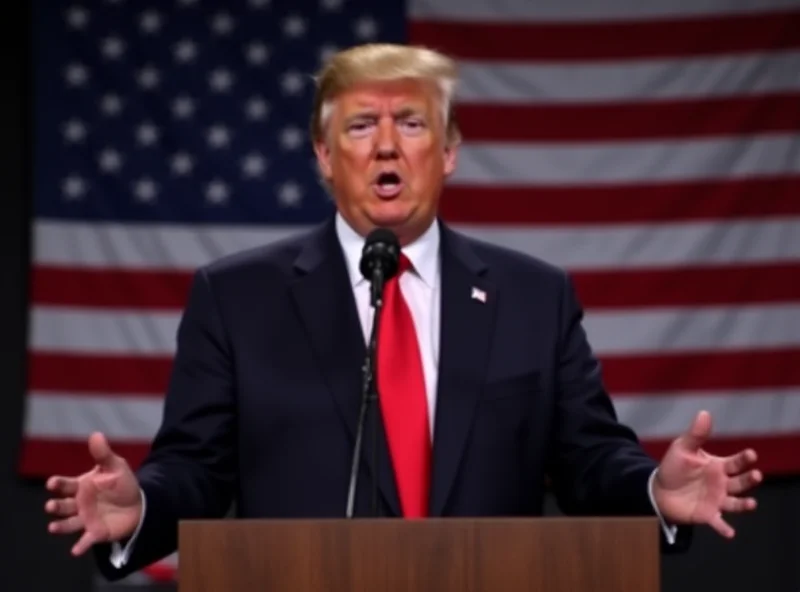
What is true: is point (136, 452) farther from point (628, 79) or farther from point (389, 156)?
point (389, 156)

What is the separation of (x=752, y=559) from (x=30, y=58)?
9.36ft

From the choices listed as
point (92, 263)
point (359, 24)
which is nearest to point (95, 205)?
point (92, 263)

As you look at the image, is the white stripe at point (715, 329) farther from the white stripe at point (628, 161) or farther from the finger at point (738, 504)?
the finger at point (738, 504)

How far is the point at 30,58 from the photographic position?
5.87 metres

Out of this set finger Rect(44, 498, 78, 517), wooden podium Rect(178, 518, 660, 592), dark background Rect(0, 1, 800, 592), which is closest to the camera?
wooden podium Rect(178, 518, 660, 592)

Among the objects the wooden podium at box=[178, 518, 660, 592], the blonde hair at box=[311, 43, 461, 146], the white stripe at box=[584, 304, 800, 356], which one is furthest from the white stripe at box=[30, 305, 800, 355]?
the wooden podium at box=[178, 518, 660, 592]

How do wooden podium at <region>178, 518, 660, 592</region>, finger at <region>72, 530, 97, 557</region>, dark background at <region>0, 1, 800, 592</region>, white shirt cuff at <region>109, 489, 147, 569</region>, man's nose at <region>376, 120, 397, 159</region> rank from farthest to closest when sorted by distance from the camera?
dark background at <region>0, 1, 800, 592</region> → man's nose at <region>376, 120, 397, 159</region> → white shirt cuff at <region>109, 489, 147, 569</region> → finger at <region>72, 530, 97, 557</region> → wooden podium at <region>178, 518, 660, 592</region>

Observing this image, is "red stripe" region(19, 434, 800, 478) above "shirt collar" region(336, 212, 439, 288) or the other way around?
the other way around

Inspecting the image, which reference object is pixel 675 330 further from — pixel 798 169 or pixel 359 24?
pixel 359 24

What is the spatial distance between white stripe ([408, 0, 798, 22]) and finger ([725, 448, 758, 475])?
3.31m

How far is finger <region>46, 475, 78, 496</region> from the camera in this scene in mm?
2471

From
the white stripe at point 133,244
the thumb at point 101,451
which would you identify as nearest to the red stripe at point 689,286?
the white stripe at point 133,244

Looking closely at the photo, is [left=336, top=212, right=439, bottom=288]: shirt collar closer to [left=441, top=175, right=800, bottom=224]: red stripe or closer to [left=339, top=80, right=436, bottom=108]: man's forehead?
[left=339, top=80, right=436, bottom=108]: man's forehead

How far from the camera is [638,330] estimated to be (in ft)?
18.5
